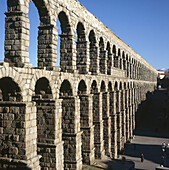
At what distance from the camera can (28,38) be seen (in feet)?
38.8

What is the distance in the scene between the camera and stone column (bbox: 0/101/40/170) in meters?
11.0

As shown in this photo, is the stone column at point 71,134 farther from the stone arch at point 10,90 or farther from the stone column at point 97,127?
the stone arch at point 10,90

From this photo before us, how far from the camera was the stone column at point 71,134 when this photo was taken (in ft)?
54.1

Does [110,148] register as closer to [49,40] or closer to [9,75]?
[49,40]

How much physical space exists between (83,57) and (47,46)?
6.09 m

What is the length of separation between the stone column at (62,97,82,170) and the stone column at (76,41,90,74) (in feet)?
12.0

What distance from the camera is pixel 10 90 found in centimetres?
1116

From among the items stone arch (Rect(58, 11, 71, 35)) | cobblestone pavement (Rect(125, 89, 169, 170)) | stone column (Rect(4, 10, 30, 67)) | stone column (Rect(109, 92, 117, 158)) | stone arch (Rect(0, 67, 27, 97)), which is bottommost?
cobblestone pavement (Rect(125, 89, 169, 170))

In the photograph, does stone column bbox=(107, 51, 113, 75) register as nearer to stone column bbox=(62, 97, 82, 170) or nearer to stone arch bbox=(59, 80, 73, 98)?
stone column bbox=(62, 97, 82, 170)

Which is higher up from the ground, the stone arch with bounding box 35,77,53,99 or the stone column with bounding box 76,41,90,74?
the stone column with bounding box 76,41,90,74

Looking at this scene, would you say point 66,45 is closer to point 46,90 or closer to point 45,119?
point 46,90

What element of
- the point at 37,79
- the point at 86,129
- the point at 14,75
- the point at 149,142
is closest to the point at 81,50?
the point at 86,129

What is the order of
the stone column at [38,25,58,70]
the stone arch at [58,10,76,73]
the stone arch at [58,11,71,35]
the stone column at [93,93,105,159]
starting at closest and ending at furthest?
1. the stone column at [38,25,58,70]
2. the stone arch at [58,11,71,35]
3. the stone arch at [58,10,76,73]
4. the stone column at [93,93,105,159]

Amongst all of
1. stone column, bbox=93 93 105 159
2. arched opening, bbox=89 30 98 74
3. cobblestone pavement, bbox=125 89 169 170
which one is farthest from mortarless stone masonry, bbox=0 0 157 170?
cobblestone pavement, bbox=125 89 169 170
